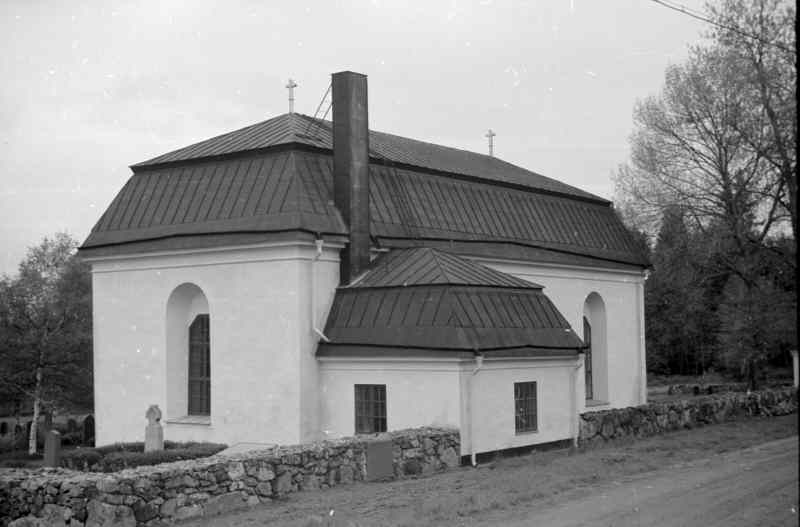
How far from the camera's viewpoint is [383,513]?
16.0 meters

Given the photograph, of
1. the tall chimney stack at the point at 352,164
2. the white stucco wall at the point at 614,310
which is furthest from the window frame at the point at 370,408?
the white stucco wall at the point at 614,310

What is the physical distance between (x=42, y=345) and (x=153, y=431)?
19927 millimetres

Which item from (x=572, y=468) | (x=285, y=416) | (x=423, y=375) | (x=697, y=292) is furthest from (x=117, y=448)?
(x=697, y=292)

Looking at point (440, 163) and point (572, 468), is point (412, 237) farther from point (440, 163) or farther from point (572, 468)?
point (572, 468)

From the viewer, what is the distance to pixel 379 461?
1986 centimetres

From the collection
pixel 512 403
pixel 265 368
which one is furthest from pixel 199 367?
pixel 512 403

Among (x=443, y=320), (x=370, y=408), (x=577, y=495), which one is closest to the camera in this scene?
(x=577, y=495)

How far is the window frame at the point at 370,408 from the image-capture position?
24859mm

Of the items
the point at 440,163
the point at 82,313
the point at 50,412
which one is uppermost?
the point at 440,163

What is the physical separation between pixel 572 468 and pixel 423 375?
5.14 meters

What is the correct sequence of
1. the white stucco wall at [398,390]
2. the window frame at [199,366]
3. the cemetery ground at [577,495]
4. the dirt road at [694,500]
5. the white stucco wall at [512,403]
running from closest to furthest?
the dirt road at [694,500] < the cemetery ground at [577,495] < the white stucco wall at [398,390] < the white stucco wall at [512,403] < the window frame at [199,366]

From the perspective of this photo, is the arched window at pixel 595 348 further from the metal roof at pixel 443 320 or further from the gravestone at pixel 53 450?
the gravestone at pixel 53 450

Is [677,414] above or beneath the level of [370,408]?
beneath

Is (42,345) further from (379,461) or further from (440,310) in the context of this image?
(379,461)
